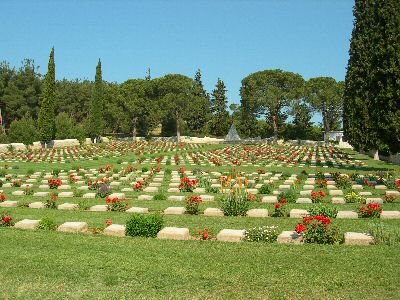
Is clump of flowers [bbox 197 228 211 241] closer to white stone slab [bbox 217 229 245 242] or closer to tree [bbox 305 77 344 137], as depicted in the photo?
white stone slab [bbox 217 229 245 242]

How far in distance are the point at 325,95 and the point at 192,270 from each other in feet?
210

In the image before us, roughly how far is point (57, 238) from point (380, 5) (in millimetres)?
21211

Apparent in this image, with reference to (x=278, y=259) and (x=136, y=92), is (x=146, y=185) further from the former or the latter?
(x=136, y=92)

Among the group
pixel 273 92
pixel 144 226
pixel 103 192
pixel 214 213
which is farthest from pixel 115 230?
pixel 273 92

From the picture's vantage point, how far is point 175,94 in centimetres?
6988

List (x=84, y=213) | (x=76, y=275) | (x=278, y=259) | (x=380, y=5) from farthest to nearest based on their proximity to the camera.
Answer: (x=380, y=5) < (x=84, y=213) < (x=278, y=259) < (x=76, y=275)

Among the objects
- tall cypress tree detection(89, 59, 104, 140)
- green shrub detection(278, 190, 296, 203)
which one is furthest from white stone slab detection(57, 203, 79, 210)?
tall cypress tree detection(89, 59, 104, 140)

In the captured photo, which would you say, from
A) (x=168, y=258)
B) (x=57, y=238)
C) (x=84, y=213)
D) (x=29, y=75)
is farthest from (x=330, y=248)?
(x=29, y=75)

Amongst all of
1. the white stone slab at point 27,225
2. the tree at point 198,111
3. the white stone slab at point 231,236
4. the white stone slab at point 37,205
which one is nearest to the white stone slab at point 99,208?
the white stone slab at point 37,205

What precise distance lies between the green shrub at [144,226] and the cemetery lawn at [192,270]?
2.19ft

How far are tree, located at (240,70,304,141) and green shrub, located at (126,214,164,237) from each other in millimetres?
58092

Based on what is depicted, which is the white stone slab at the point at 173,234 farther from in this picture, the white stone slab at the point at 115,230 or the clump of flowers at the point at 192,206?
the clump of flowers at the point at 192,206

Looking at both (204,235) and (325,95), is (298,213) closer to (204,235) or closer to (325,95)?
(204,235)

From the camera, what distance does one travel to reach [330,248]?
7988 mm
